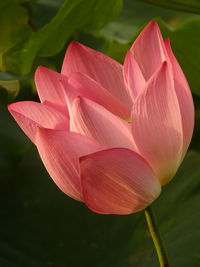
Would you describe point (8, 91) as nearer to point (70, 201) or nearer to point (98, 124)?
point (70, 201)

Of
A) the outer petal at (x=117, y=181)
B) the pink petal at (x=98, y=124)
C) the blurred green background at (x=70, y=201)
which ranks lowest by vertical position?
the blurred green background at (x=70, y=201)

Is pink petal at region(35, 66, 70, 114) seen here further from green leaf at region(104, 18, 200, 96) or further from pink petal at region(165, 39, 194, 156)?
green leaf at region(104, 18, 200, 96)

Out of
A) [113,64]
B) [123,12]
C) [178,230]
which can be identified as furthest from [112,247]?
[123,12]

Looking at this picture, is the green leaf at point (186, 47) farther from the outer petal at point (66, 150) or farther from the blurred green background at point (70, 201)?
the outer petal at point (66, 150)

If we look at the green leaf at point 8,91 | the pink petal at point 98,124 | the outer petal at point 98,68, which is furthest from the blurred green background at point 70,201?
the pink petal at point 98,124

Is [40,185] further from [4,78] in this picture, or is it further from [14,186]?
[4,78]

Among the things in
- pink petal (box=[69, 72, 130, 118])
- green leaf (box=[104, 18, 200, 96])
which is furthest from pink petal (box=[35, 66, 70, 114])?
green leaf (box=[104, 18, 200, 96])

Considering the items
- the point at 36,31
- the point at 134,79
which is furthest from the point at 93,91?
the point at 36,31
